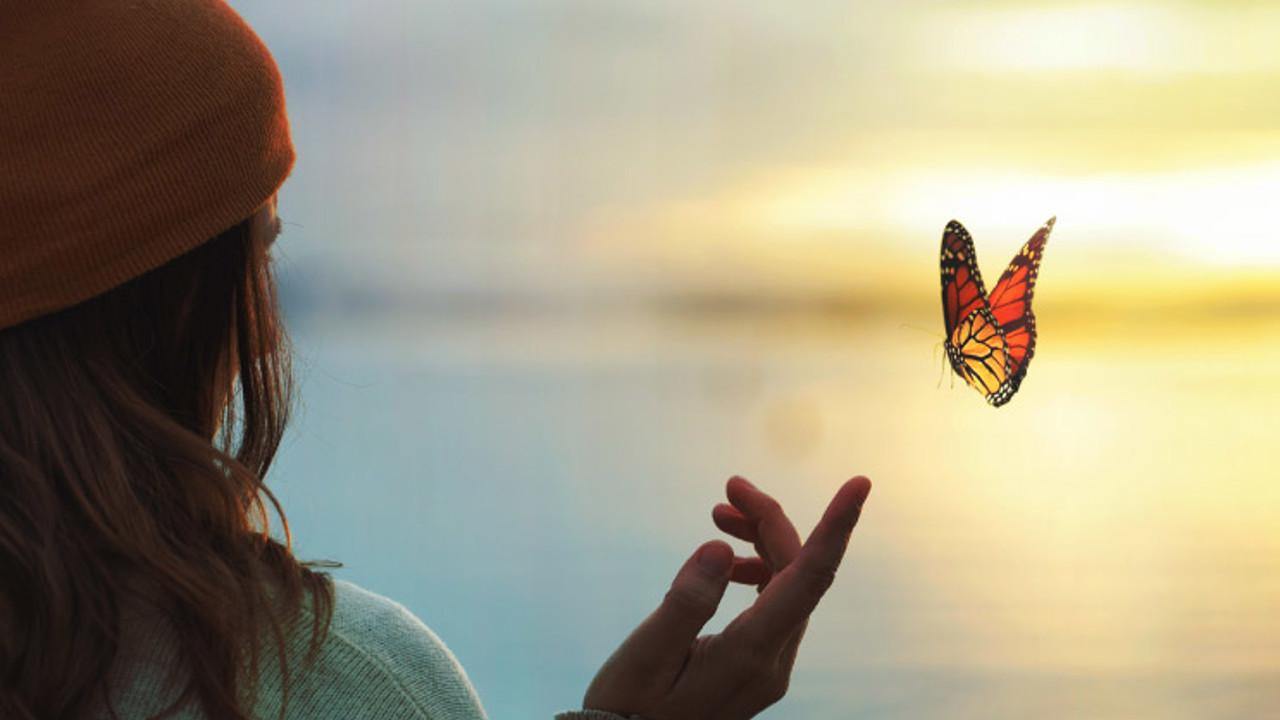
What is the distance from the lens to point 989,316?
4.09 ft

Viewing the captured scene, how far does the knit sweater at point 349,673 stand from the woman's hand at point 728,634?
10 cm

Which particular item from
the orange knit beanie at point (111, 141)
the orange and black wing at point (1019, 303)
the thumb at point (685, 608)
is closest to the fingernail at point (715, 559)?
the thumb at point (685, 608)

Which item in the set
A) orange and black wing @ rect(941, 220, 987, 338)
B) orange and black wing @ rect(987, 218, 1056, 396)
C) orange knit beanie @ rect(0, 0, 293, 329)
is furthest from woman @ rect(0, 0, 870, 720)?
orange and black wing @ rect(941, 220, 987, 338)

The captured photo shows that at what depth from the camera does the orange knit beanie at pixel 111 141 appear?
0.60 meters

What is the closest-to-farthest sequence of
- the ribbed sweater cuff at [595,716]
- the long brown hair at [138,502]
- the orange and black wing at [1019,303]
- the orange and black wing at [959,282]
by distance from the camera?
the long brown hair at [138,502]
the ribbed sweater cuff at [595,716]
the orange and black wing at [1019,303]
the orange and black wing at [959,282]

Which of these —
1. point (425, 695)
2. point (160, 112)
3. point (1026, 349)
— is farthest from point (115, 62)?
point (1026, 349)

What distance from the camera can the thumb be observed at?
27.0 inches

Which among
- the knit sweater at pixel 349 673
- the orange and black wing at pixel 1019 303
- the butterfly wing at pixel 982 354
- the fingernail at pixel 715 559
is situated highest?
the orange and black wing at pixel 1019 303

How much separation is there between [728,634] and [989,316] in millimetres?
634

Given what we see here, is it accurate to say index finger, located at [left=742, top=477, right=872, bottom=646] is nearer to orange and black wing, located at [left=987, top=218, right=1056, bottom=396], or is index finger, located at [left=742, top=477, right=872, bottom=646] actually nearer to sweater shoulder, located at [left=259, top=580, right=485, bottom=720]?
sweater shoulder, located at [left=259, top=580, right=485, bottom=720]

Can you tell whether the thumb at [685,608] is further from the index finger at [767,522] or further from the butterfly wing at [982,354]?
the butterfly wing at [982,354]

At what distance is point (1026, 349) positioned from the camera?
3.73ft

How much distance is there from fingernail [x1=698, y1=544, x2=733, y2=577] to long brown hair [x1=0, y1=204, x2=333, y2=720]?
20 cm

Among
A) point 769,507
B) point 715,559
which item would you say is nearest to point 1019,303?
point 769,507
